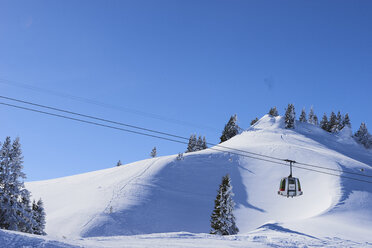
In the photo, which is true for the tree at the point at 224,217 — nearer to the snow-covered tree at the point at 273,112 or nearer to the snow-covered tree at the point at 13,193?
the snow-covered tree at the point at 13,193

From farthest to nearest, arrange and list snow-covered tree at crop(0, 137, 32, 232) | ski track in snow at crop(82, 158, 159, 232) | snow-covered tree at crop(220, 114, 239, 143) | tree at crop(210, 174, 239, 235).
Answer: snow-covered tree at crop(220, 114, 239, 143) < ski track in snow at crop(82, 158, 159, 232) < tree at crop(210, 174, 239, 235) < snow-covered tree at crop(0, 137, 32, 232)

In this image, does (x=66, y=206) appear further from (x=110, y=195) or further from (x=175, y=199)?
(x=175, y=199)

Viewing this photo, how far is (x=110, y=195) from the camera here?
5991cm

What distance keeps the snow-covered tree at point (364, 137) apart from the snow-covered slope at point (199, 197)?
140 feet

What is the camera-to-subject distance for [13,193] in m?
Result: 28.2

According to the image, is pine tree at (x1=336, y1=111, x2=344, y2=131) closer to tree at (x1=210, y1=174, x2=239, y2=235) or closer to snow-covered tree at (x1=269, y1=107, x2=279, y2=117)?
snow-covered tree at (x1=269, y1=107, x2=279, y2=117)

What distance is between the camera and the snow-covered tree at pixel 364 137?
113 metres

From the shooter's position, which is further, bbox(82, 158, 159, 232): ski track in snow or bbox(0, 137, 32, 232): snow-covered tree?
bbox(82, 158, 159, 232): ski track in snow

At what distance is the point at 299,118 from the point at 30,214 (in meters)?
116

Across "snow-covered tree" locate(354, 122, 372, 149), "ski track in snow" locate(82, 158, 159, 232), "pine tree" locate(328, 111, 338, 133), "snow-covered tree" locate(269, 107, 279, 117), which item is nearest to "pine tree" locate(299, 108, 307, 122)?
"snow-covered tree" locate(269, 107, 279, 117)

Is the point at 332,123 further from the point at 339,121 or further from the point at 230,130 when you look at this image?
the point at 230,130

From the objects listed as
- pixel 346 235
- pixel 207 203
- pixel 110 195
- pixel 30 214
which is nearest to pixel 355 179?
pixel 207 203

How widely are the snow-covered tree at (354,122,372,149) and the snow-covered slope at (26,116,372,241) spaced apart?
4278 centimetres

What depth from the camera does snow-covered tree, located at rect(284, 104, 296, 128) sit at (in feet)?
372
